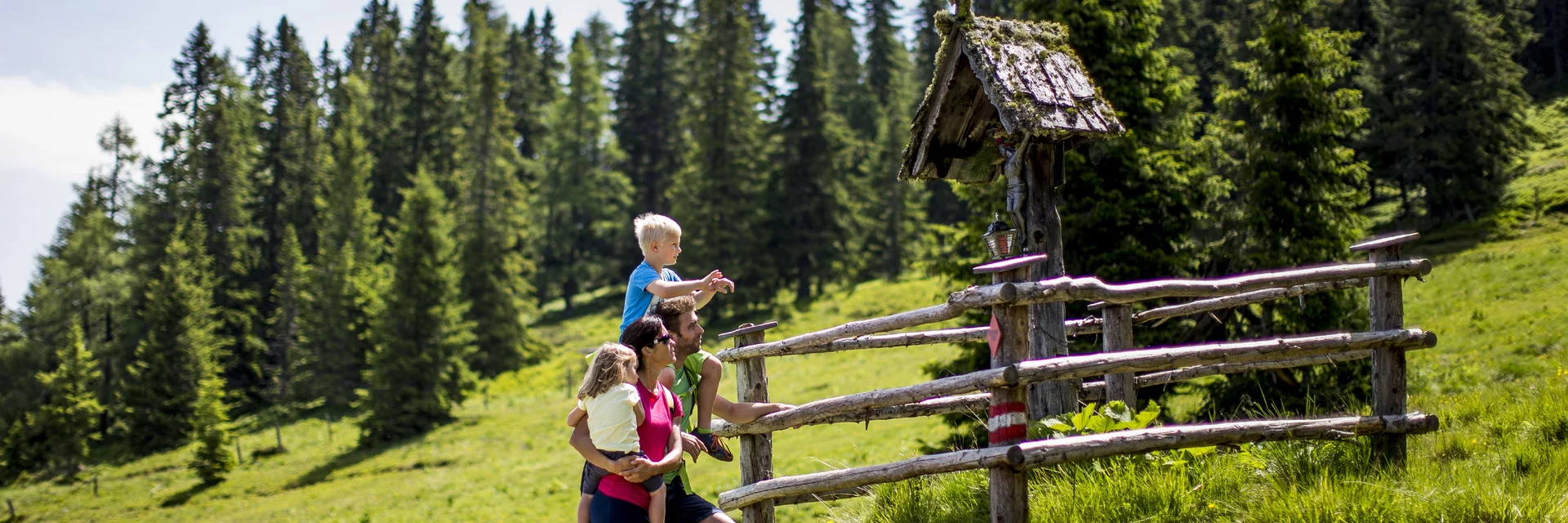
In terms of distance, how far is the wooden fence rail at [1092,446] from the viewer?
534 cm

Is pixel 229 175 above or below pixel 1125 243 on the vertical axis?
above

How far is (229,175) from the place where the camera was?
5381 centimetres

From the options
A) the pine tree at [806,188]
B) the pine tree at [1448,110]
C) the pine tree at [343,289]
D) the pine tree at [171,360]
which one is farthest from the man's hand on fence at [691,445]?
the pine tree at [171,360]

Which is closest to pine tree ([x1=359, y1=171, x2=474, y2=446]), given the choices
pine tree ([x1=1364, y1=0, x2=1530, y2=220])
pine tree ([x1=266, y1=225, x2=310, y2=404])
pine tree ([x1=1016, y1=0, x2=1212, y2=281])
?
pine tree ([x1=266, y1=225, x2=310, y2=404])

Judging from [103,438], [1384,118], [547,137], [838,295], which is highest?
[547,137]

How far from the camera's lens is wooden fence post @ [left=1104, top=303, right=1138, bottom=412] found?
8.17 meters

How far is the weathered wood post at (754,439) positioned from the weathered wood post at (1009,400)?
1688 mm

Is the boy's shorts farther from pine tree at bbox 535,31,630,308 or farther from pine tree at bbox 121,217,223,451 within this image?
pine tree at bbox 535,31,630,308

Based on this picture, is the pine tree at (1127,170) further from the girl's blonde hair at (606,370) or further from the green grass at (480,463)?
the girl's blonde hair at (606,370)

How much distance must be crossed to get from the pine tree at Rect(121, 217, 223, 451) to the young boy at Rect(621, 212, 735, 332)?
4380 centimetres

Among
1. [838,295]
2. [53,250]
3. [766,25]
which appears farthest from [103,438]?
[766,25]

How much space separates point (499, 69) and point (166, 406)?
21.6 meters

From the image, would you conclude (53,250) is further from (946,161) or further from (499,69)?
(946,161)

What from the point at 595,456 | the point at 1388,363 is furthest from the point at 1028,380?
the point at 1388,363
